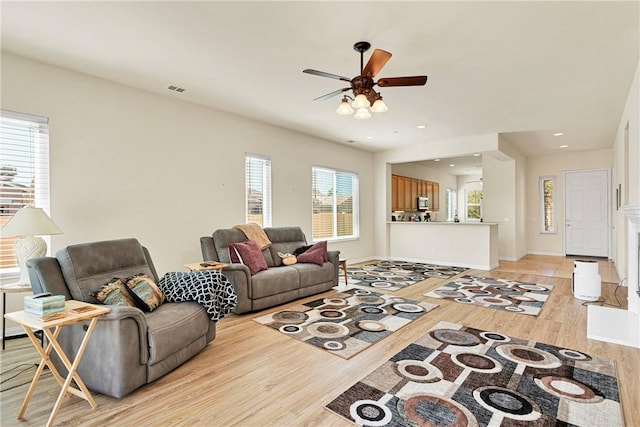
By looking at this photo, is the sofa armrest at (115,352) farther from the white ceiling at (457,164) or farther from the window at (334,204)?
the white ceiling at (457,164)

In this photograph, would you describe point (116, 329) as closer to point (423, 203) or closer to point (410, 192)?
point (410, 192)

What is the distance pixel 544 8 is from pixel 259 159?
4223 millimetres

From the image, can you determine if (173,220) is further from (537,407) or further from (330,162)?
(537,407)

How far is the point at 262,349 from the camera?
9.62ft

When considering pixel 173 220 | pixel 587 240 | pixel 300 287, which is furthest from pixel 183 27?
pixel 587 240

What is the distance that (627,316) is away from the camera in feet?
11.8

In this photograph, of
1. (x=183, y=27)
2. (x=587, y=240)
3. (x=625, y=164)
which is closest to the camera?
(x=183, y=27)

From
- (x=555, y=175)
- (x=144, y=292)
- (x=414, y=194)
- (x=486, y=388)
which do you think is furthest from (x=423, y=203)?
(x=144, y=292)

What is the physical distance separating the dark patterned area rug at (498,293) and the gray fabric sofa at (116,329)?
3378 mm

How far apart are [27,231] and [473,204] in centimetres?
1358

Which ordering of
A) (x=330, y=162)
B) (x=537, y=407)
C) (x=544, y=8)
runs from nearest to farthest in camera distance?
1. (x=537, y=407)
2. (x=544, y=8)
3. (x=330, y=162)

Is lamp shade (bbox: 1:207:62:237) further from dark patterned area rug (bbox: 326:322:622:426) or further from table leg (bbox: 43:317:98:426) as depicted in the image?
dark patterned area rug (bbox: 326:322:622:426)

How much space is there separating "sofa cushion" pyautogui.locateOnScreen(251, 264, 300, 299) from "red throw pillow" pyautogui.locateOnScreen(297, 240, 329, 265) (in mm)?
426

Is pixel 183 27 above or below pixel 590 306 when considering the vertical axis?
above
